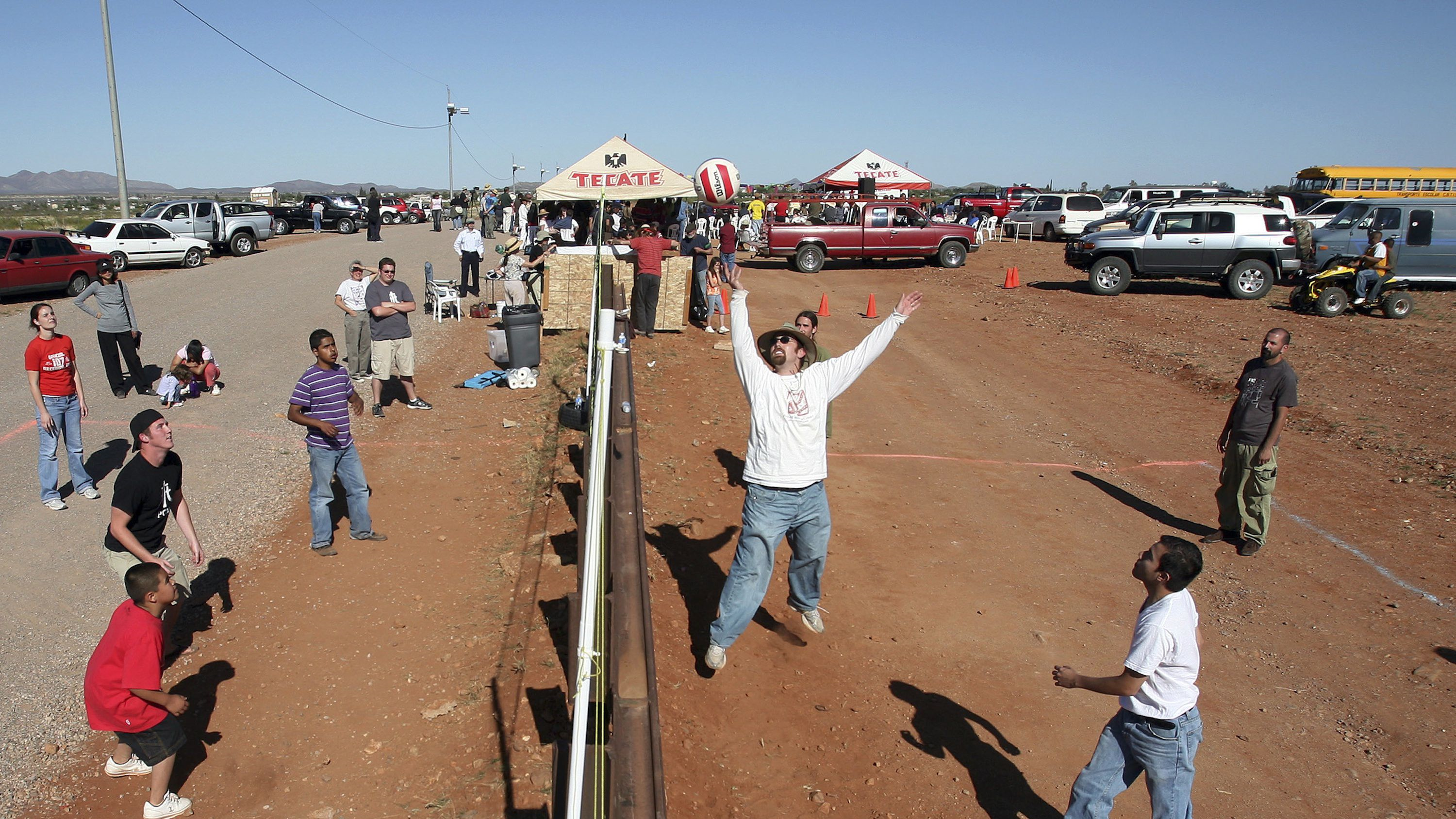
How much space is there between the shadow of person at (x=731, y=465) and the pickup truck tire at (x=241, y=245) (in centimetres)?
2568

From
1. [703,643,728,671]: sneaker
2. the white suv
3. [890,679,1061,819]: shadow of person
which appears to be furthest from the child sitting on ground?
the white suv

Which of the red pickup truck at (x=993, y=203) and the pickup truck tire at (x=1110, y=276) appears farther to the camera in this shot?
the red pickup truck at (x=993, y=203)

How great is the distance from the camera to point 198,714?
200 inches

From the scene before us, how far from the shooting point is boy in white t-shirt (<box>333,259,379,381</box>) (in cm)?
1211

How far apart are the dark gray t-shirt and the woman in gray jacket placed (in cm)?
313

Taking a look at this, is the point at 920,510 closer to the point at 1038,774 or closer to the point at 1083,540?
the point at 1083,540

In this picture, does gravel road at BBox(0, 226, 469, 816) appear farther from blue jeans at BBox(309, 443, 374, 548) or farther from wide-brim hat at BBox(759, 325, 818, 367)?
wide-brim hat at BBox(759, 325, 818, 367)

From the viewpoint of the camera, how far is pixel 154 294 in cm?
1998

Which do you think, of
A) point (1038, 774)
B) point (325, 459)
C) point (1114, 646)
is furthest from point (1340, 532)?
point (325, 459)

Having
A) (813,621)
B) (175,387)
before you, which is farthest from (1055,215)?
(813,621)

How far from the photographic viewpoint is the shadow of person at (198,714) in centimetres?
465

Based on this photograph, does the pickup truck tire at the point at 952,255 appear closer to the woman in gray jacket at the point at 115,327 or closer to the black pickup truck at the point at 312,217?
the woman in gray jacket at the point at 115,327

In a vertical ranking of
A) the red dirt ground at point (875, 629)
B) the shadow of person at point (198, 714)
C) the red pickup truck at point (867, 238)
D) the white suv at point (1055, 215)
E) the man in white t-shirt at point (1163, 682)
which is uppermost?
the white suv at point (1055, 215)

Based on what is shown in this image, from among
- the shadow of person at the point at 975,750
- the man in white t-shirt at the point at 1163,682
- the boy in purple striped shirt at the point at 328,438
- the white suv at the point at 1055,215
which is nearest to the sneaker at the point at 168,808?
the boy in purple striped shirt at the point at 328,438
